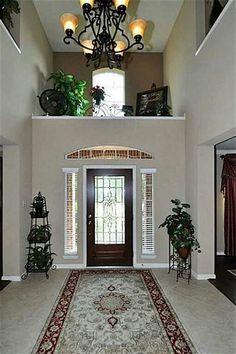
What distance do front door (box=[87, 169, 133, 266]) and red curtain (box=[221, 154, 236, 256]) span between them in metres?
2.58

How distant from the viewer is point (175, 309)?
3.81 metres

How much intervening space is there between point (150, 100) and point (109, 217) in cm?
297

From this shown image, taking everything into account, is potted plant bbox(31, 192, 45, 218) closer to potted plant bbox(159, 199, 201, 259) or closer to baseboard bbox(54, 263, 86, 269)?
baseboard bbox(54, 263, 86, 269)

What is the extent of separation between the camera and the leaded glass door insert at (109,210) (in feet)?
19.5

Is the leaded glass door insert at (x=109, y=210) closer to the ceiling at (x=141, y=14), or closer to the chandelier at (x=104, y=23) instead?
the chandelier at (x=104, y=23)

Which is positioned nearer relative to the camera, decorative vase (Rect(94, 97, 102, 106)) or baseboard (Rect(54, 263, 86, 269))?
baseboard (Rect(54, 263, 86, 269))

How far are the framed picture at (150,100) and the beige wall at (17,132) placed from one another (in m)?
2.53

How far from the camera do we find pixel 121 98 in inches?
311

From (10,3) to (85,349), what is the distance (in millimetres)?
4571

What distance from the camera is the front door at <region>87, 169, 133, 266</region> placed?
5.92 m

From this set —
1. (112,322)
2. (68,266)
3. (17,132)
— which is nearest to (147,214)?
(68,266)

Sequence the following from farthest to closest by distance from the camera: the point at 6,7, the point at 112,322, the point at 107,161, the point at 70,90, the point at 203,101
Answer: the point at 70,90 < the point at 107,161 < the point at 203,101 < the point at 6,7 < the point at 112,322

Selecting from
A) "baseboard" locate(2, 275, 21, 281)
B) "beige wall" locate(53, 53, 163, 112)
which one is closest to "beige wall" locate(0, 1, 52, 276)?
"baseboard" locate(2, 275, 21, 281)

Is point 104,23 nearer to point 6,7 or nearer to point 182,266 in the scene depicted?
point 6,7
